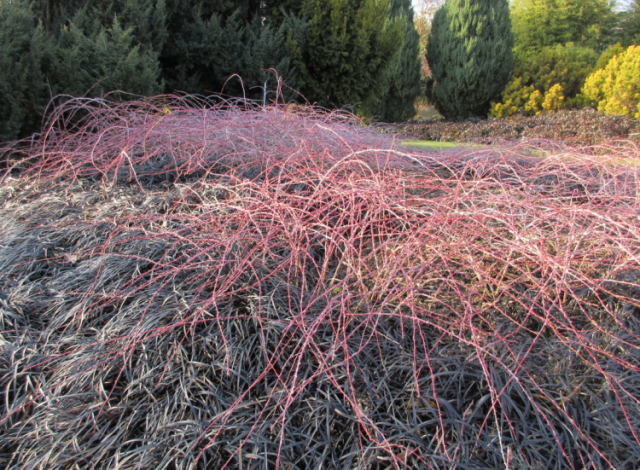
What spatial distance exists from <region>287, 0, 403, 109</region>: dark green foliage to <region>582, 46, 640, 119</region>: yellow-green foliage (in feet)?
22.3

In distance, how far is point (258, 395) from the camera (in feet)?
4.53

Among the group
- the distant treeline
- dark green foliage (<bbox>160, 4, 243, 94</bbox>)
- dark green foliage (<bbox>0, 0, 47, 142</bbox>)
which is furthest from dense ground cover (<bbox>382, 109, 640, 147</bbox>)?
dark green foliage (<bbox>0, 0, 47, 142</bbox>)

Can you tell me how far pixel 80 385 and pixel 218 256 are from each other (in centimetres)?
74

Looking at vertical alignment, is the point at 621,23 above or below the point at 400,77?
above

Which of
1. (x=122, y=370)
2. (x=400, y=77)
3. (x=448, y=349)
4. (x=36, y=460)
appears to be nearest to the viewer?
(x=36, y=460)

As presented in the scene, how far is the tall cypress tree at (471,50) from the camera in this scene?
1166 centimetres

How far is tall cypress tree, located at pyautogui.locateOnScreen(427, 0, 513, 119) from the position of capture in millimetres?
11664

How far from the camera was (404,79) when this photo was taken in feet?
41.7

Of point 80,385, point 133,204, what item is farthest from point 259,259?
point 133,204

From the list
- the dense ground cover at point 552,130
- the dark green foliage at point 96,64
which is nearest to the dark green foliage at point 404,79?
the dense ground cover at point 552,130

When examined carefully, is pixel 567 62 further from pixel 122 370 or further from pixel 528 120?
pixel 122 370

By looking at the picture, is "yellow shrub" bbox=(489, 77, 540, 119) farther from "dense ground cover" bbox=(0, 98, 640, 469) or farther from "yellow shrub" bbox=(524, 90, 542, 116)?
"dense ground cover" bbox=(0, 98, 640, 469)

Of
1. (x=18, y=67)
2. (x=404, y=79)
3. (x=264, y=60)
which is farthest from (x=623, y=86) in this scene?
(x=18, y=67)

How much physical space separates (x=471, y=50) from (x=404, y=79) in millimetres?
2106
